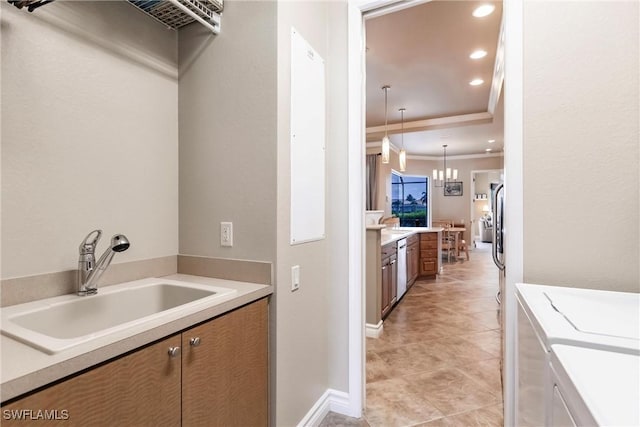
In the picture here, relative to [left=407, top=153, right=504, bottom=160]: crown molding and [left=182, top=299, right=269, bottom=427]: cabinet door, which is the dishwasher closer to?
[left=182, top=299, right=269, bottom=427]: cabinet door

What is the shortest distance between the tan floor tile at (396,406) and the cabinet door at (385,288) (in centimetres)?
108

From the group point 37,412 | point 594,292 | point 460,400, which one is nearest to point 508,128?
point 594,292

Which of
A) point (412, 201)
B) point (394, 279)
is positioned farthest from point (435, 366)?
point (412, 201)

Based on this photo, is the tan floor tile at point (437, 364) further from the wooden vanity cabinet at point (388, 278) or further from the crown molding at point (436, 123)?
the crown molding at point (436, 123)

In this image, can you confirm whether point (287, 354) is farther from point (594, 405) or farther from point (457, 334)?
point (457, 334)

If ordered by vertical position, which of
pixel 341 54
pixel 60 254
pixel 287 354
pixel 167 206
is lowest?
pixel 287 354

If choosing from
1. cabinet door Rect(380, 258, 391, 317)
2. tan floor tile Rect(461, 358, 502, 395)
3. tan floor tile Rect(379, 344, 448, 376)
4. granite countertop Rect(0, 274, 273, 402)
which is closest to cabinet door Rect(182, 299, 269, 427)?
granite countertop Rect(0, 274, 273, 402)

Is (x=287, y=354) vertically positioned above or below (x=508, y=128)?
below

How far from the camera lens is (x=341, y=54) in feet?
6.34

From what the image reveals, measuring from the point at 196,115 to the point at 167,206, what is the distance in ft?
1.66

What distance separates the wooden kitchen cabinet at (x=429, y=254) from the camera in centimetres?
559

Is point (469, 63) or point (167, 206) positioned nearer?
point (167, 206)

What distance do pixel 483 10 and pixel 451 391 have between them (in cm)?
292

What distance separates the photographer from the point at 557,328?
2.65 feet
